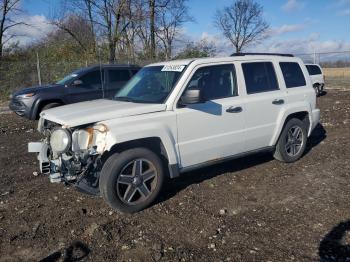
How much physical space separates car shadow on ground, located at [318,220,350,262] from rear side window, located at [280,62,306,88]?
295cm

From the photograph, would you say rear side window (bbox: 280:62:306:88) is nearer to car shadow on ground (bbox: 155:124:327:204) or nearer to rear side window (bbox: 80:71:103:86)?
car shadow on ground (bbox: 155:124:327:204)

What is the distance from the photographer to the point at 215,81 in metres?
5.63

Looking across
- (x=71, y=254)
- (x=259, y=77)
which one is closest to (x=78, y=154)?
(x=71, y=254)

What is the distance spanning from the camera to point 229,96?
5719mm

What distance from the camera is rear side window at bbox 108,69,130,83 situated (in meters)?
12.0

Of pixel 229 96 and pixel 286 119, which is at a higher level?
pixel 229 96

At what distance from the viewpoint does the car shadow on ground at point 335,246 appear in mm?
3742

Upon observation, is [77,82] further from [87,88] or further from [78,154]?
[78,154]

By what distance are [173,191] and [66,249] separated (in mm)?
1925

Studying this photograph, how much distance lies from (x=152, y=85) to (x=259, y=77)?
5.77ft

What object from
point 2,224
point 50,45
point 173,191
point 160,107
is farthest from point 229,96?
point 50,45

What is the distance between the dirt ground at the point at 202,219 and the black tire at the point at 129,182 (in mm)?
149

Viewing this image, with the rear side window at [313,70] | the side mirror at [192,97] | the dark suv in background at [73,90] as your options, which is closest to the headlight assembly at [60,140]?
the side mirror at [192,97]

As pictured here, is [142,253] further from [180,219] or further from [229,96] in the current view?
[229,96]
